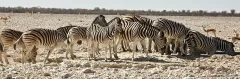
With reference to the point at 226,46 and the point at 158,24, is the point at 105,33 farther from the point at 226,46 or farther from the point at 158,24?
the point at 226,46

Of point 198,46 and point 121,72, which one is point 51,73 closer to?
point 121,72

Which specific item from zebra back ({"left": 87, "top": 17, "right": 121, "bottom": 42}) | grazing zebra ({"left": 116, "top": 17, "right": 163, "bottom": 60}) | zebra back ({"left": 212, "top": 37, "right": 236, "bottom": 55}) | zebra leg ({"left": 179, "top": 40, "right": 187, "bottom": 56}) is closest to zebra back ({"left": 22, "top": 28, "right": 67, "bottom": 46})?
zebra back ({"left": 87, "top": 17, "right": 121, "bottom": 42})

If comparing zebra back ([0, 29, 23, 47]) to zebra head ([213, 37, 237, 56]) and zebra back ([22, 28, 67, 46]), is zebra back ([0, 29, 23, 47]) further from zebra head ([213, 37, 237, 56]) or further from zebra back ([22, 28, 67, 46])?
zebra head ([213, 37, 237, 56])

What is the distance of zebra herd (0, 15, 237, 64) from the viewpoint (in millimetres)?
16562

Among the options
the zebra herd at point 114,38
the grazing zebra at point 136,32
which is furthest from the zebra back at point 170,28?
the grazing zebra at point 136,32

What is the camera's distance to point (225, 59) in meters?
16.1

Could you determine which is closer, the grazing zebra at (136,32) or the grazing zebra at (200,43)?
the grazing zebra at (136,32)

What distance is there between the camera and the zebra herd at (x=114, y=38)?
1656cm

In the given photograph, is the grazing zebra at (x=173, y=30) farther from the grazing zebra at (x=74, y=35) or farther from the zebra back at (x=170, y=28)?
the grazing zebra at (x=74, y=35)

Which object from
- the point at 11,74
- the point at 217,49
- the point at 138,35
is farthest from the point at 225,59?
the point at 11,74

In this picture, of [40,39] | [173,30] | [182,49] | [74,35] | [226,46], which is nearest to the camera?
[40,39]

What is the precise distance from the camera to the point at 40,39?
16.6 meters

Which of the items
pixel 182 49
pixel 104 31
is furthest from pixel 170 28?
pixel 104 31

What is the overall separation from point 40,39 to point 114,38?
233cm
